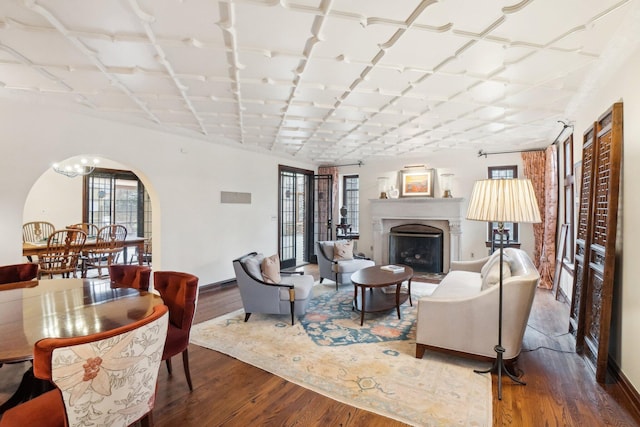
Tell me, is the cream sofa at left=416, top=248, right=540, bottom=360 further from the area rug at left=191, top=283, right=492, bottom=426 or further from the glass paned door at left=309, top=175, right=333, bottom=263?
the glass paned door at left=309, top=175, right=333, bottom=263

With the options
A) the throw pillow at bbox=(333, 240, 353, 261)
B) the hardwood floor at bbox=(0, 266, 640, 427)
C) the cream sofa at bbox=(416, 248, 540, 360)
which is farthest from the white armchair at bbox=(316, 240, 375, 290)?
the hardwood floor at bbox=(0, 266, 640, 427)

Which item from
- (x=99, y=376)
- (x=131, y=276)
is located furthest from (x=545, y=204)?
(x=99, y=376)

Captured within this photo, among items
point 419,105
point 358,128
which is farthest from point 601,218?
point 358,128

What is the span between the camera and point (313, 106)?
3.59 meters

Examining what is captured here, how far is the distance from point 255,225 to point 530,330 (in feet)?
16.0

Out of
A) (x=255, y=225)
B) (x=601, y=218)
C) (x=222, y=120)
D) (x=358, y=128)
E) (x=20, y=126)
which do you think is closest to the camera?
(x=601, y=218)

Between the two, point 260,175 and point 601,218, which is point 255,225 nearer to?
point 260,175

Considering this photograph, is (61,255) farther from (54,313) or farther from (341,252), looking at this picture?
(341,252)

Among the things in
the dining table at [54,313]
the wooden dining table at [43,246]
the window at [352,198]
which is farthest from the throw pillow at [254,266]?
the window at [352,198]

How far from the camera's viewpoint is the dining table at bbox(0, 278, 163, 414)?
147 centimetres

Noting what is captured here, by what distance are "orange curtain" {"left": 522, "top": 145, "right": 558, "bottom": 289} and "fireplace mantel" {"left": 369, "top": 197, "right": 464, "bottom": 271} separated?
1.36 meters

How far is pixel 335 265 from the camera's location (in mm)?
5219

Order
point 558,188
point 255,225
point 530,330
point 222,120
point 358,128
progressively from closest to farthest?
1. point 530,330
2. point 222,120
3. point 358,128
4. point 558,188
5. point 255,225

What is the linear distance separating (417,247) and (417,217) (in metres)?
0.74
